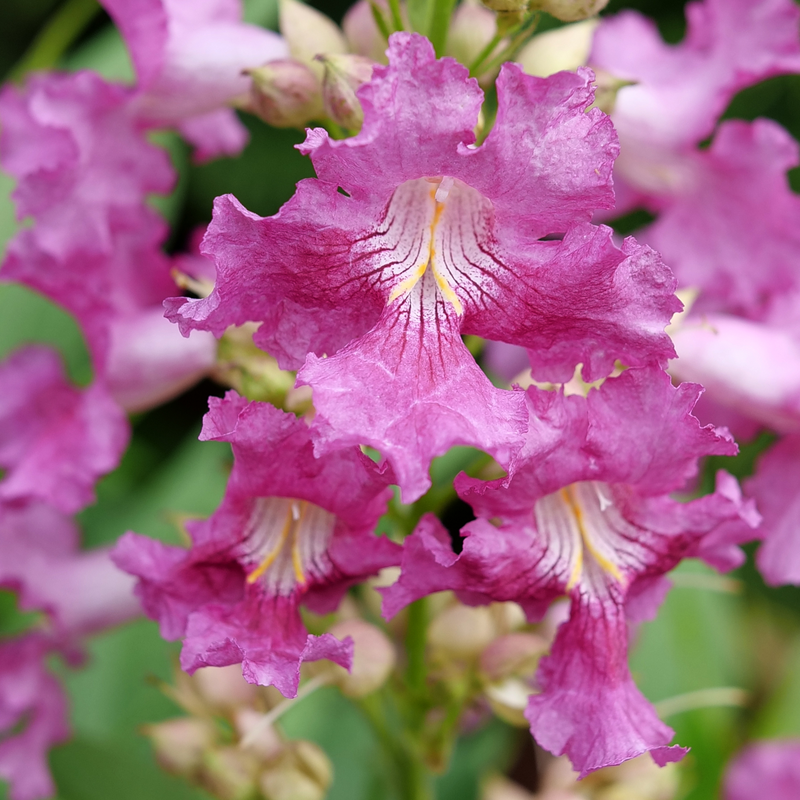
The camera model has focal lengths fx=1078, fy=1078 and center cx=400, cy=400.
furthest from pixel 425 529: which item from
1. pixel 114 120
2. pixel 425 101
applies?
Result: pixel 114 120

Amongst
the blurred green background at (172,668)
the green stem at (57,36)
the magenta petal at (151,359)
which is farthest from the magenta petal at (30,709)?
the green stem at (57,36)

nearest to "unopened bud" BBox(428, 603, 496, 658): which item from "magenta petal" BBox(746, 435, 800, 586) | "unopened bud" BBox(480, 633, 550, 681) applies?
"unopened bud" BBox(480, 633, 550, 681)

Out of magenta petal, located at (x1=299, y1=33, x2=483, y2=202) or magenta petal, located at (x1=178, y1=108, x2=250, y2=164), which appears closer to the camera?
magenta petal, located at (x1=299, y1=33, x2=483, y2=202)

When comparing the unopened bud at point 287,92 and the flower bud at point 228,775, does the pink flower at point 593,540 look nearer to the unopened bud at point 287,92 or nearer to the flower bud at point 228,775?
the unopened bud at point 287,92

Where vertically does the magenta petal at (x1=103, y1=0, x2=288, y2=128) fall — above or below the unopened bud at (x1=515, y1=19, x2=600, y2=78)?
below

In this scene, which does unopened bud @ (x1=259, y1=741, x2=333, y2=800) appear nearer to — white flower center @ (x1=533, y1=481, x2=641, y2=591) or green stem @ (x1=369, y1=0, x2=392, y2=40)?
white flower center @ (x1=533, y1=481, x2=641, y2=591)

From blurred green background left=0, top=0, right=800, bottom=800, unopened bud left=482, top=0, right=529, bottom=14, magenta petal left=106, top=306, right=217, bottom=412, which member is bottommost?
blurred green background left=0, top=0, right=800, bottom=800

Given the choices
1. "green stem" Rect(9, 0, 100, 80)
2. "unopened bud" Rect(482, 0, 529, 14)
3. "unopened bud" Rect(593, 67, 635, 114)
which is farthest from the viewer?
A: "green stem" Rect(9, 0, 100, 80)

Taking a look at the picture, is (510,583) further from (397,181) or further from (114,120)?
(114,120)

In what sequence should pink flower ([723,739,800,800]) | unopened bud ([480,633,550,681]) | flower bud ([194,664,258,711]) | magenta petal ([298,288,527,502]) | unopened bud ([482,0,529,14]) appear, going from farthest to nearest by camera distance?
1. pink flower ([723,739,800,800])
2. flower bud ([194,664,258,711])
3. unopened bud ([480,633,550,681])
4. unopened bud ([482,0,529,14])
5. magenta petal ([298,288,527,502])

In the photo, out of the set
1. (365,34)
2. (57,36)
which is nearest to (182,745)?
(365,34)
